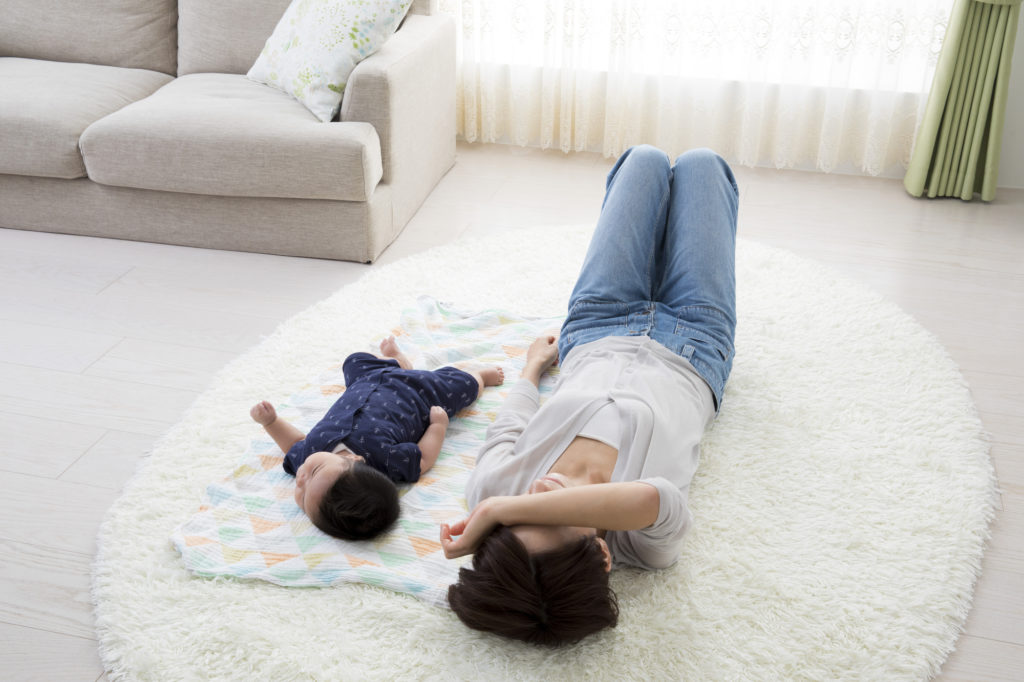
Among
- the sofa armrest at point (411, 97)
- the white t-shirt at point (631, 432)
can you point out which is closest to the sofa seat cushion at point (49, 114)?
the sofa armrest at point (411, 97)

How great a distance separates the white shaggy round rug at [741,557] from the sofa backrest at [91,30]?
170 centimetres

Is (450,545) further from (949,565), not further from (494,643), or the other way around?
(949,565)

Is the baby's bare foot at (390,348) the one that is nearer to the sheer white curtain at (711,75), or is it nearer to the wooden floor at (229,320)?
the wooden floor at (229,320)

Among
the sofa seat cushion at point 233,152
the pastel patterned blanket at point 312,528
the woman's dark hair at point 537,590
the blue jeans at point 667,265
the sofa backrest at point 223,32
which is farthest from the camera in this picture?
the sofa backrest at point 223,32

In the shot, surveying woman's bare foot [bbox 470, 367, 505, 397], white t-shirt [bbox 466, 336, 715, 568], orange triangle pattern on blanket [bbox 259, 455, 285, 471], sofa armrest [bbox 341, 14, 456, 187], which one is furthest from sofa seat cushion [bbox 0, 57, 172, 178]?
white t-shirt [bbox 466, 336, 715, 568]

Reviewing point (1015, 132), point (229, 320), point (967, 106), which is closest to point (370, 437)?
point (229, 320)

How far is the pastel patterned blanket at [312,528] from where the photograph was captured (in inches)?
69.1

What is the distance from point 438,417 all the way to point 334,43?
62.5 inches

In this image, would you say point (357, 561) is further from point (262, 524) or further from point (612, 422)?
point (612, 422)

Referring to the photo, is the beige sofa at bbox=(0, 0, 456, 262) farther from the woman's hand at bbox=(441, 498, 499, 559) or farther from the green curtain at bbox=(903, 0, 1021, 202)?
the green curtain at bbox=(903, 0, 1021, 202)

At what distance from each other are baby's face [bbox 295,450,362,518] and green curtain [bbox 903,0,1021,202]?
273 centimetres

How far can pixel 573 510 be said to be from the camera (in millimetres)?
1492

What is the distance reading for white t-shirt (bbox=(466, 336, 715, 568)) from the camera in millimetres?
1678

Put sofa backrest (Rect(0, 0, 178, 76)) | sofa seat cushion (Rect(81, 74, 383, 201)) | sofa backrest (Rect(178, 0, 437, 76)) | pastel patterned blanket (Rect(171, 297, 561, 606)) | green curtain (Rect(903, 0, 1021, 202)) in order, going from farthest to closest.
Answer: sofa backrest (Rect(0, 0, 178, 76)) → sofa backrest (Rect(178, 0, 437, 76)) → green curtain (Rect(903, 0, 1021, 202)) → sofa seat cushion (Rect(81, 74, 383, 201)) → pastel patterned blanket (Rect(171, 297, 561, 606))
